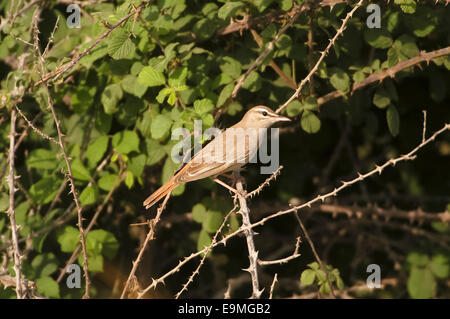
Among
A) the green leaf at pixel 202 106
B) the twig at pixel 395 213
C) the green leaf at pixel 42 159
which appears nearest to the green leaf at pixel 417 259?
the twig at pixel 395 213

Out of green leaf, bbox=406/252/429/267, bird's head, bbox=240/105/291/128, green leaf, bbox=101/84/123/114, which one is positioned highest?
green leaf, bbox=101/84/123/114

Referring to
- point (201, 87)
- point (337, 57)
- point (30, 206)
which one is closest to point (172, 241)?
point (30, 206)

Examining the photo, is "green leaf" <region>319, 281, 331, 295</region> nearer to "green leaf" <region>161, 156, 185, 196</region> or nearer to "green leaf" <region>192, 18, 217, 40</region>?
"green leaf" <region>161, 156, 185, 196</region>

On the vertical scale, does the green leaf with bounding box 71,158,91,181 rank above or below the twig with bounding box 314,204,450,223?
above

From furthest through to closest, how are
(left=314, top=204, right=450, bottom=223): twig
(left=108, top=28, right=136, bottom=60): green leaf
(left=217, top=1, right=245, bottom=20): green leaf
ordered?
(left=314, top=204, right=450, bottom=223): twig
(left=108, top=28, right=136, bottom=60): green leaf
(left=217, top=1, right=245, bottom=20): green leaf

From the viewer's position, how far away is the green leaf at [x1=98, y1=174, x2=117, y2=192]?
4.71 meters

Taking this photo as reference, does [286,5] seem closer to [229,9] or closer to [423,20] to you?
[229,9]

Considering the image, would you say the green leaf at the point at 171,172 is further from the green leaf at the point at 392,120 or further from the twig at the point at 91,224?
the green leaf at the point at 392,120

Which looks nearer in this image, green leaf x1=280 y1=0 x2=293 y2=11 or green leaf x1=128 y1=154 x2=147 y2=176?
green leaf x1=280 y1=0 x2=293 y2=11

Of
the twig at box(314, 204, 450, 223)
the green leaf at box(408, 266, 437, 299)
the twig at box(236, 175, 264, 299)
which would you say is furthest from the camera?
the green leaf at box(408, 266, 437, 299)

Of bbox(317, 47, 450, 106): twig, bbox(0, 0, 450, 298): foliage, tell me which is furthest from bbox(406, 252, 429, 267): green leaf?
bbox(317, 47, 450, 106): twig

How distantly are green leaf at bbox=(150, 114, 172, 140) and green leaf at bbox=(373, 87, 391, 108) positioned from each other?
156cm

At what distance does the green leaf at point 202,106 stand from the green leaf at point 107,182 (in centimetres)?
99
